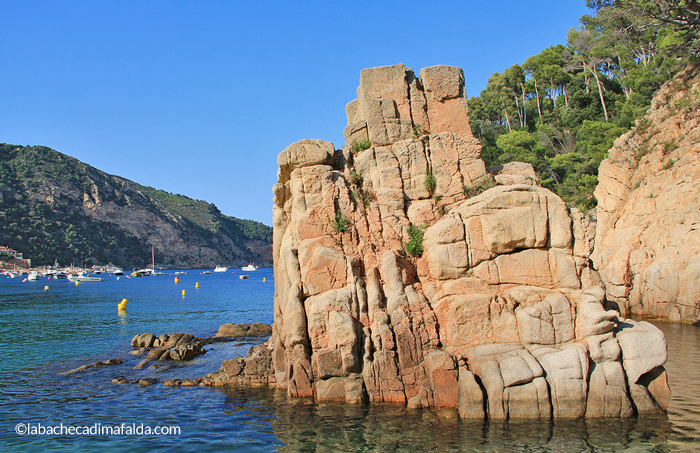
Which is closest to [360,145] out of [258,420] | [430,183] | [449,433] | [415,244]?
[430,183]

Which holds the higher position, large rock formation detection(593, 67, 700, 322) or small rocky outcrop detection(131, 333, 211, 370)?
large rock formation detection(593, 67, 700, 322)

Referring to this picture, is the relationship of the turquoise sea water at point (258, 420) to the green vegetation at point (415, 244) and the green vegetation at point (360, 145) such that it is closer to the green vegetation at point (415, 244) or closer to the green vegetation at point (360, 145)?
the green vegetation at point (415, 244)

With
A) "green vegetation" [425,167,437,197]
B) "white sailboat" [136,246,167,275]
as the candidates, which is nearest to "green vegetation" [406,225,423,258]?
"green vegetation" [425,167,437,197]

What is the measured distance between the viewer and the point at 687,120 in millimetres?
30516

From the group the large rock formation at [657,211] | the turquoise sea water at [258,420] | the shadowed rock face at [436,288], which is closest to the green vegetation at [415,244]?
the shadowed rock face at [436,288]

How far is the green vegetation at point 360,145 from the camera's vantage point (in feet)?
52.7

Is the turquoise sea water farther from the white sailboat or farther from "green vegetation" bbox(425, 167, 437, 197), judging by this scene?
the white sailboat

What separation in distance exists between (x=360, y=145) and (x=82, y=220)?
4804 inches

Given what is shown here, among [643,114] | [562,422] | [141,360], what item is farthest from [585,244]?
[643,114]

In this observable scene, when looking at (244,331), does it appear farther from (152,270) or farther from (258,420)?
(152,270)

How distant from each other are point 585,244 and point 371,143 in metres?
7.31

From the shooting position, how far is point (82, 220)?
118 meters

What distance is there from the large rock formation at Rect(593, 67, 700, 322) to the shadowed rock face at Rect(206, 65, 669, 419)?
13630mm

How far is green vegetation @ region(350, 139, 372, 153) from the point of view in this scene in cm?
1608
